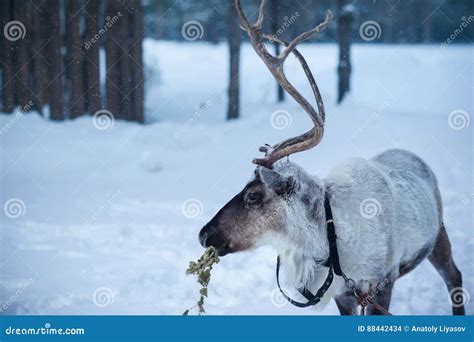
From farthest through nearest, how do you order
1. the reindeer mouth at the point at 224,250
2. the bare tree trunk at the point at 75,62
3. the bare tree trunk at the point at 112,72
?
the bare tree trunk at the point at 112,72, the bare tree trunk at the point at 75,62, the reindeer mouth at the point at 224,250

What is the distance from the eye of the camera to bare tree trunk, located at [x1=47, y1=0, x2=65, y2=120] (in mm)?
5590

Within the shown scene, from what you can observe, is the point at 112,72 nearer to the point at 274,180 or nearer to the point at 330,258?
the point at 274,180

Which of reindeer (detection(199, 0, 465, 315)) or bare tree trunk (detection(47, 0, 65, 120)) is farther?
bare tree trunk (detection(47, 0, 65, 120))

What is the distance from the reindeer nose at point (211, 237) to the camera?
2522mm

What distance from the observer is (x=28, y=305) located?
10.9 ft

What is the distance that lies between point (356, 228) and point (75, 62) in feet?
13.4

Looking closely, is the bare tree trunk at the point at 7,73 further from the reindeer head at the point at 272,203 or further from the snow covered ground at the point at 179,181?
the reindeer head at the point at 272,203

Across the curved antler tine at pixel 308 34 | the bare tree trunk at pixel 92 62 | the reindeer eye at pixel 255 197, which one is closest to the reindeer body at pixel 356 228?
the reindeer eye at pixel 255 197

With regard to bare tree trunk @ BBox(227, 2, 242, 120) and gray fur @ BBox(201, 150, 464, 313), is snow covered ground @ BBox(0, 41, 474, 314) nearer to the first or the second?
bare tree trunk @ BBox(227, 2, 242, 120)

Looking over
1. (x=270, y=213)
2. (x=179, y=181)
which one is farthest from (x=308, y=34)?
(x=179, y=181)

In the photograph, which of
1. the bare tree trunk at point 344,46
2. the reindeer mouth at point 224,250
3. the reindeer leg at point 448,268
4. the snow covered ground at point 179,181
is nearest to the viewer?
the reindeer mouth at point 224,250

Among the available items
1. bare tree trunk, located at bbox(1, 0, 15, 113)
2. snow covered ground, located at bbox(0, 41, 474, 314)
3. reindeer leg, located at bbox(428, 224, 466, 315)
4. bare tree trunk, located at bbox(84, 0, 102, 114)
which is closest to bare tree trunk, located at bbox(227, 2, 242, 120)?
snow covered ground, located at bbox(0, 41, 474, 314)

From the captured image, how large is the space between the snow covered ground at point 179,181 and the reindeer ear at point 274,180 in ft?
3.74
